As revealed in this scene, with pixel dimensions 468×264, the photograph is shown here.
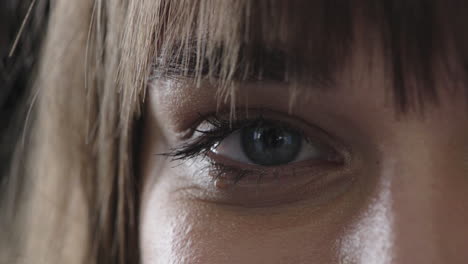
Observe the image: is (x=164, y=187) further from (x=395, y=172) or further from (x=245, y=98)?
(x=395, y=172)

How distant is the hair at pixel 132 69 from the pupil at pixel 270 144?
0.27 ft

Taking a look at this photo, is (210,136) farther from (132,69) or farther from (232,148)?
(132,69)

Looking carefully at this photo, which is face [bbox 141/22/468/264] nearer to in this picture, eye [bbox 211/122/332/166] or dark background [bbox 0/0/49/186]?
eye [bbox 211/122/332/166]

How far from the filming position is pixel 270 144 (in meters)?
0.79

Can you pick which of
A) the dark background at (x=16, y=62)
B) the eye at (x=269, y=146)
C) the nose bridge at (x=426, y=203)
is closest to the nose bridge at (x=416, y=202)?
the nose bridge at (x=426, y=203)

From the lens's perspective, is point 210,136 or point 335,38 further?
point 210,136

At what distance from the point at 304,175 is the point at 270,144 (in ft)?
0.18

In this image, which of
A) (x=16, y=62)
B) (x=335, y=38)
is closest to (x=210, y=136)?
(x=335, y=38)

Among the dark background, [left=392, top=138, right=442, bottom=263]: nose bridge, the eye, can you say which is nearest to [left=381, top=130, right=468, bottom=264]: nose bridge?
[left=392, top=138, right=442, bottom=263]: nose bridge

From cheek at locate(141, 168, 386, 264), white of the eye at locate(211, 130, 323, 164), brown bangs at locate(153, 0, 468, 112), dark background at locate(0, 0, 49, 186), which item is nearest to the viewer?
brown bangs at locate(153, 0, 468, 112)

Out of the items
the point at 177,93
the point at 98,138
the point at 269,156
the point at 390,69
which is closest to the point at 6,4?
the point at 98,138

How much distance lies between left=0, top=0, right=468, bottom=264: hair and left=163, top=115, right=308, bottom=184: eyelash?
2.5 inches

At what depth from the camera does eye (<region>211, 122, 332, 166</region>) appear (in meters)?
0.78

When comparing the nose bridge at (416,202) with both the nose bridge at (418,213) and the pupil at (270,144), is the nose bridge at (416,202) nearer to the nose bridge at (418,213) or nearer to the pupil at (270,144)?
the nose bridge at (418,213)
